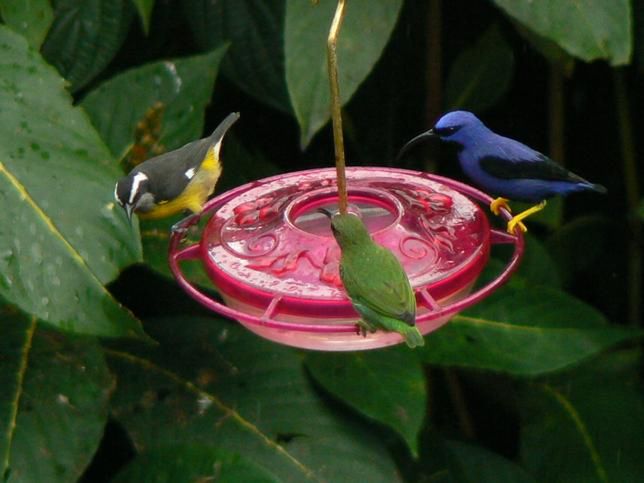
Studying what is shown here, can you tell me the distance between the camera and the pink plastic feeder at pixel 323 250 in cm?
156

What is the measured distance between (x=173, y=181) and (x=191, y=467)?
61 cm

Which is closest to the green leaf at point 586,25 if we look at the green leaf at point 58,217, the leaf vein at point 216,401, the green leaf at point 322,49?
the green leaf at point 322,49

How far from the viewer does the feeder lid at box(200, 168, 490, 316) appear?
1.61m

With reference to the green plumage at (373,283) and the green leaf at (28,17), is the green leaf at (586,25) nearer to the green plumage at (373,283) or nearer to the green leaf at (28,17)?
the green plumage at (373,283)

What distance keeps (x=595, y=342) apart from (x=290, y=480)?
866 millimetres

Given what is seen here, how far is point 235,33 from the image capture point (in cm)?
274

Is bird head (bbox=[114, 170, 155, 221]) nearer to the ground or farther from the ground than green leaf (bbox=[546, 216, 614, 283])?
farther from the ground

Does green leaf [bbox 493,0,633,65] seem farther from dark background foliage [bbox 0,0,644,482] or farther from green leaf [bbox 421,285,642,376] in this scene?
green leaf [bbox 421,285,642,376]

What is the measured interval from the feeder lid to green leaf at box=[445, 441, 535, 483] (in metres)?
0.95

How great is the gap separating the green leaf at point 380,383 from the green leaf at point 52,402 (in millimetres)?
495

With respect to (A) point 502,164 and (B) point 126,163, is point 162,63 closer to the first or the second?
(B) point 126,163

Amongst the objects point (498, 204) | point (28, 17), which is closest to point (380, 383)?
point (498, 204)

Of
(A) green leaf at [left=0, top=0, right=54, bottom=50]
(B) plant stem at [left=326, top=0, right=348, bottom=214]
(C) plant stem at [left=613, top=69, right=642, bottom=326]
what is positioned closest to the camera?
(B) plant stem at [left=326, top=0, right=348, bottom=214]

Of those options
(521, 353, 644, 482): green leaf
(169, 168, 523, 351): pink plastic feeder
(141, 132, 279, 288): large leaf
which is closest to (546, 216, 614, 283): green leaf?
(521, 353, 644, 482): green leaf
